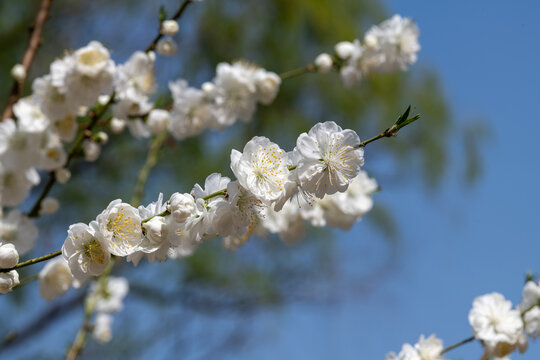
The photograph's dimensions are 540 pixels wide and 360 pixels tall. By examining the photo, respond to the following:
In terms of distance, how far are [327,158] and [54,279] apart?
677mm

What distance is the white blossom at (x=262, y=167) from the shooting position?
56cm

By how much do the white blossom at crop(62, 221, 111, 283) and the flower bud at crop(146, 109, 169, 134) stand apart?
2.03 ft

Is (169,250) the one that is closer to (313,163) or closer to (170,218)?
(170,218)

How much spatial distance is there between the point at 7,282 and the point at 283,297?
3.32 meters

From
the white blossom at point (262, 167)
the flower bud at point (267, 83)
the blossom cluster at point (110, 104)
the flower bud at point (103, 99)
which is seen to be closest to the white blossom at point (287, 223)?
the blossom cluster at point (110, 104)

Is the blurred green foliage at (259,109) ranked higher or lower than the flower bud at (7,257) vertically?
higher

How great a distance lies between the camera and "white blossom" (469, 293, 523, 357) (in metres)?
0.82

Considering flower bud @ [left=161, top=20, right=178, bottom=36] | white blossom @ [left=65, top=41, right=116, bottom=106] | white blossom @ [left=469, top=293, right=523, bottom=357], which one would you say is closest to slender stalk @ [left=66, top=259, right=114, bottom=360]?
white blossom @ [left=65, top=41, right=116, bottom=106]

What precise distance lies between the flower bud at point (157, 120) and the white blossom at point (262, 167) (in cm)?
66

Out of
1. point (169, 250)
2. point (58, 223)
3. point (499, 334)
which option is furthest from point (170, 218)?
point (58, 223)

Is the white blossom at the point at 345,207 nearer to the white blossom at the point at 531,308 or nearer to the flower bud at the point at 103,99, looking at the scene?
the white blossom at the point at 531,308

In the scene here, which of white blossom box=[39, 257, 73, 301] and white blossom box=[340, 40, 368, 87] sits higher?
white blossom box=[340, 40, 368, 87]

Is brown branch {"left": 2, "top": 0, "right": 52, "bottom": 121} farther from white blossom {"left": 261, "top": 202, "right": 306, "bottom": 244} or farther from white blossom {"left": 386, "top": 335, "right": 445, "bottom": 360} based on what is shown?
white blossom {"left": 386, "top": 335, "right": 445, "bottom": 360}

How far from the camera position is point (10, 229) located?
1021 millimetres
